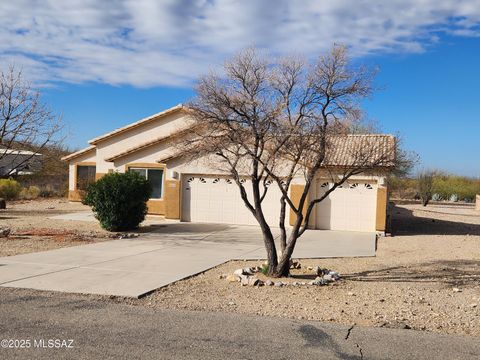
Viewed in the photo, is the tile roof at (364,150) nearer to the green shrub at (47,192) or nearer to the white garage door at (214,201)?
the white garage door at (214,201)

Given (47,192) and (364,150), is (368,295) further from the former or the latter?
(47,192)

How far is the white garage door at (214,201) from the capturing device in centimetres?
2236

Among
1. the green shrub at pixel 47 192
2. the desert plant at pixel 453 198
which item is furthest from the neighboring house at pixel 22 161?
the desert plant at pixel 453 198

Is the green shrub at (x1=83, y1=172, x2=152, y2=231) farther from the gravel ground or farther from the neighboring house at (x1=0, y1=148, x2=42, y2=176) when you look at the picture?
the gravel ground

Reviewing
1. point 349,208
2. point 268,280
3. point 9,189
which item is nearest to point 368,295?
point 268,280

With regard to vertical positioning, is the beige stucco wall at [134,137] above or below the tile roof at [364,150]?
above

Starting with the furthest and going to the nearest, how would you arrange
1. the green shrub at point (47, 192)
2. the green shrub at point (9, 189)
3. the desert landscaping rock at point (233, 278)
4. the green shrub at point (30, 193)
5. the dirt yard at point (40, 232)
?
the green shrub at point (47, 192) → the green shrub at point (30, 193) → the green shrub at point (9, 189) → the dirt yard at point (40, 232) → the desert landscaping rock at point (233, 278)

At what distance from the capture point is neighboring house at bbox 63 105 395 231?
20.5m

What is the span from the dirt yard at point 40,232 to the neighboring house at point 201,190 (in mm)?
3932

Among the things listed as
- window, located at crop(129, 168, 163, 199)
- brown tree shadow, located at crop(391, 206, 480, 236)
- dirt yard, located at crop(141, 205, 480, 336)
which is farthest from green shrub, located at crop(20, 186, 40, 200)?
dirt yard, located at crop(141, 205, 480, 336)

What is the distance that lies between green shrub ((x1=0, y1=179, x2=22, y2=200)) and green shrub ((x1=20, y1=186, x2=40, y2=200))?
30.1 inches

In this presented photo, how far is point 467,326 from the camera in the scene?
289 inches

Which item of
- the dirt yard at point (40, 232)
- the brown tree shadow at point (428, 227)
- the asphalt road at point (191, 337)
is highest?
the brown tree shadow at point (428, 227)

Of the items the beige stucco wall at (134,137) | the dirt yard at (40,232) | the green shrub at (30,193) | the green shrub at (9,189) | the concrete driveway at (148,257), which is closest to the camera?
the concrete driveway at (148,257)
